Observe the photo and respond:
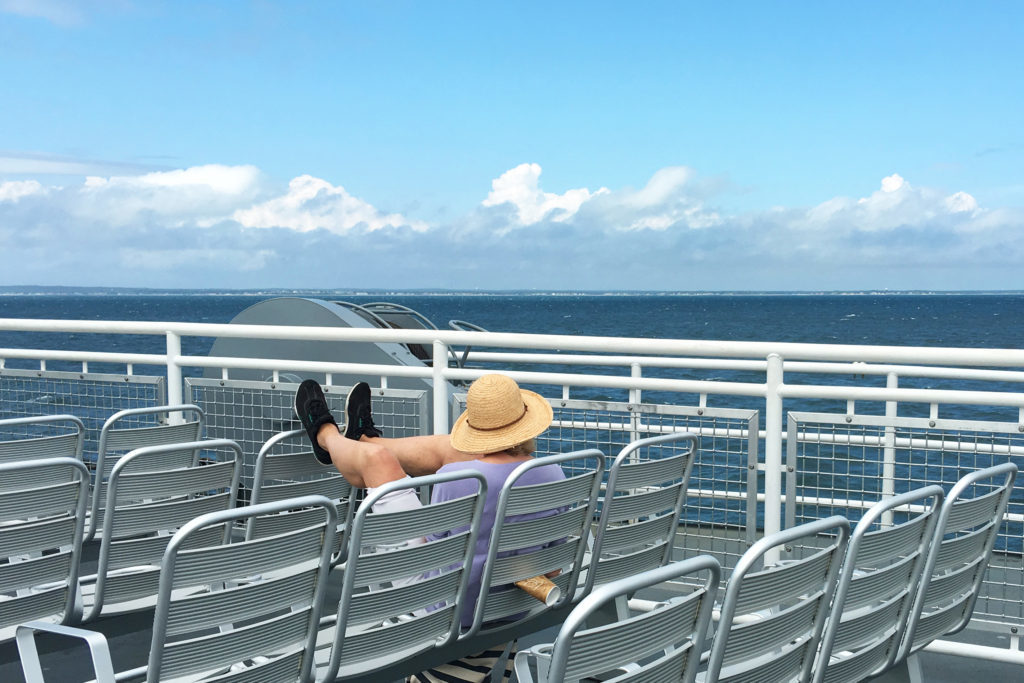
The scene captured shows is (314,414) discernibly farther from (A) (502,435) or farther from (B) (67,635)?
(B) (67,635)

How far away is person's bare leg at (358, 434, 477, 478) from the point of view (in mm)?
3799

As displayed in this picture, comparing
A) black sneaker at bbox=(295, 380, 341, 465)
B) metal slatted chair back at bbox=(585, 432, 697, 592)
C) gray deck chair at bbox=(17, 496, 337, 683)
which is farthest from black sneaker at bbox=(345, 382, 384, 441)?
gray deck chair at bbox=(17, 496, 337, 683)

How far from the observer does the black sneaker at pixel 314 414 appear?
3.79m

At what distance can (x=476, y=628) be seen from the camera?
2877 mm

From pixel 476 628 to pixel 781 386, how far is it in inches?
67.9

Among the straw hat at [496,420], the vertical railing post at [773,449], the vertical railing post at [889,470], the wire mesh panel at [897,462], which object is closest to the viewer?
the straw hat at [496,420]

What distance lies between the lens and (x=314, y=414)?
12.6 ft

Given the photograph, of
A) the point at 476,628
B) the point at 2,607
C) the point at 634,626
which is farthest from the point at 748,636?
the point at 2,607

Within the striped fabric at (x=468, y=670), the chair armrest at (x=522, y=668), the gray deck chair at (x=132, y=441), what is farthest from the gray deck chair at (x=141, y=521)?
the chair armrest at (x=522, y=668)

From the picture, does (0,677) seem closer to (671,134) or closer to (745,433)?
(745,433)

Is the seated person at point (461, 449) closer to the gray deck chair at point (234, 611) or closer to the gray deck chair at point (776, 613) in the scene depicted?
the gray deck chair at point (234, 611)

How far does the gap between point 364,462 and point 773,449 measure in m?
1.56

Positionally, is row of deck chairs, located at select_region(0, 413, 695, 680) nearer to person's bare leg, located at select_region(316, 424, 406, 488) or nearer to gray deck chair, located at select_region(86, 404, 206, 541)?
person's bare leg, located at select_region(316, 424, 406, 488)

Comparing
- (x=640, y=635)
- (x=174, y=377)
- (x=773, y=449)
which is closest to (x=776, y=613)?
(x=640, y=635)
